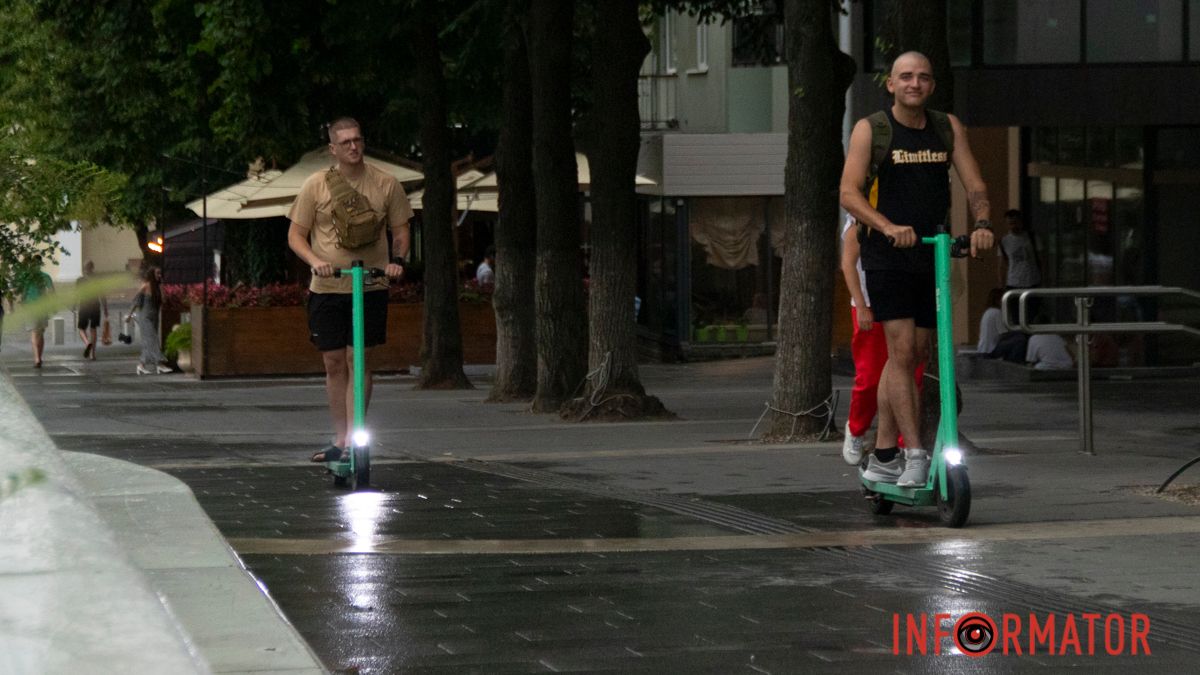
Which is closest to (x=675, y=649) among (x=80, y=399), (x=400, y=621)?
(x=400, y=621)

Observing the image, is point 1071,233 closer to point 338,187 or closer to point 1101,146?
point 1101,146

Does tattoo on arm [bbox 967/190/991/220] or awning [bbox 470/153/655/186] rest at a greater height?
awning [bbox 470/153/655/186]

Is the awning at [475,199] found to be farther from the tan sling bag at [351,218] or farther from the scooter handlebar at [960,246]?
the scooter handlebar at [960,246]

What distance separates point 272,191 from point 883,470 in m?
23.2

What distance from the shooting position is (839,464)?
11602 millimetres

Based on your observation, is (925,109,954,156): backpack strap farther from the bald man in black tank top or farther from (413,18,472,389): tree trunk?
(413,18,472,389): tree trunk

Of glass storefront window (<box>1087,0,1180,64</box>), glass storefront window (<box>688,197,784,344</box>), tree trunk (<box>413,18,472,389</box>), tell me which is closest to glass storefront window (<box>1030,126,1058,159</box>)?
glass storefront window (<box>1087,0,1180,64</box>)

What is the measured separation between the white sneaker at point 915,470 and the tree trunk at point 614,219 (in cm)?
853

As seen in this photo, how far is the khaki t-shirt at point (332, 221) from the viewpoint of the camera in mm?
10984

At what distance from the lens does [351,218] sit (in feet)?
35.8

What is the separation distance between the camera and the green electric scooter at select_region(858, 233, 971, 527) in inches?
322

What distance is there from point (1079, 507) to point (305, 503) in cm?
358

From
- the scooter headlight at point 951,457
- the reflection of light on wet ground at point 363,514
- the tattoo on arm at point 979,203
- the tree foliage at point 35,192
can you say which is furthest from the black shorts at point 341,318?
the tree foliage at point 35,192

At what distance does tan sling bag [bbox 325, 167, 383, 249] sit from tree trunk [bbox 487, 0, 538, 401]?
375 inches
